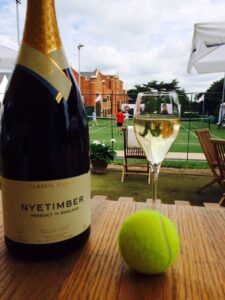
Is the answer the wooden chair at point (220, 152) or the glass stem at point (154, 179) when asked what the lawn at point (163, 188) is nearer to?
the wooden chair at point (220, 152)

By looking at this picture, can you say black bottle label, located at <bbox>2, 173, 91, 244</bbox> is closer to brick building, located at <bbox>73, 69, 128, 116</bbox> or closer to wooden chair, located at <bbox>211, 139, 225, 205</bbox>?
wooden chair, located at <bbox>211, 139, 225, 205</bbox>

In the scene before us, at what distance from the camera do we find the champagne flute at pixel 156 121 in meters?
0.66

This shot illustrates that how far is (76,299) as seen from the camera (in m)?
0.41

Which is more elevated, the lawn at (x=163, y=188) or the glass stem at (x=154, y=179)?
the glass stem at (x=154, y=179)

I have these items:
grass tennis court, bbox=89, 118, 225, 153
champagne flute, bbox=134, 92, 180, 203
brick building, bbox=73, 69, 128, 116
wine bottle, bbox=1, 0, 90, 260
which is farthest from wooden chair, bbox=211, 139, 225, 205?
brick building, bbox=73, 69, 128, 116

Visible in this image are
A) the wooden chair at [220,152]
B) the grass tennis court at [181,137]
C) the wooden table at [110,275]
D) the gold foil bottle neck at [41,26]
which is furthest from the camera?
the grass tennis court at [181,137]

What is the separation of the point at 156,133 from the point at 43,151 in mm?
294

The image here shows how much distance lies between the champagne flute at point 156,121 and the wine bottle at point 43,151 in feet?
0.53

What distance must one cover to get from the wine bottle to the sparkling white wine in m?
0.16

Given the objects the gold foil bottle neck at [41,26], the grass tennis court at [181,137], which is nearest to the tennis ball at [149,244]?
the gold foil bottle neck at [41,26]

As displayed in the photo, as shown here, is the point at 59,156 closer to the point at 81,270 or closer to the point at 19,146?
the point at 19,146

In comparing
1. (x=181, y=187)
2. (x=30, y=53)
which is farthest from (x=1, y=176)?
(x=181, y=187)

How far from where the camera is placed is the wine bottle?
50cm

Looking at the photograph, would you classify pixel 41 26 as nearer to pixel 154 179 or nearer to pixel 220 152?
pixel 154 179
